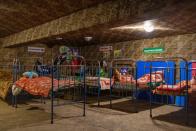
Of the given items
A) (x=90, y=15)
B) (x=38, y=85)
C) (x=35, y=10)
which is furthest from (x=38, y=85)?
(x=90, y=15)

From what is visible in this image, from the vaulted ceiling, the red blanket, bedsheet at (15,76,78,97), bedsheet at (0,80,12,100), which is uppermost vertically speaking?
the vaulted ceiling

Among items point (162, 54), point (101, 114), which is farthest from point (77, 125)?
point (162, 54)

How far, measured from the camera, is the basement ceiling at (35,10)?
12.2 feet

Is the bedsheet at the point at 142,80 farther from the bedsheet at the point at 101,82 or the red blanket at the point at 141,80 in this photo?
the bedsheet at the point at 101,82

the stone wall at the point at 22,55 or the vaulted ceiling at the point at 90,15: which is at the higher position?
the vaulted ceiling at the point at 90,15

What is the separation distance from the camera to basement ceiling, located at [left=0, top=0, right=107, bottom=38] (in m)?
3.73

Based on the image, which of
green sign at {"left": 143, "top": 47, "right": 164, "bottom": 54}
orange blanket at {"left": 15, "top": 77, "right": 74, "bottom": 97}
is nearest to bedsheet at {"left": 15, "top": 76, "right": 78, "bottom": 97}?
orange blanket at {"left": 15, "top": 77, "right": 74, "bottom": 97}

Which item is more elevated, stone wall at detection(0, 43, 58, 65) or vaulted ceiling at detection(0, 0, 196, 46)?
vaulted ceiling at detection(0, 0, 196, 46)

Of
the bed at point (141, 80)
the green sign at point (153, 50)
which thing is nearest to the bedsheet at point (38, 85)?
the bed at point (141, 80)

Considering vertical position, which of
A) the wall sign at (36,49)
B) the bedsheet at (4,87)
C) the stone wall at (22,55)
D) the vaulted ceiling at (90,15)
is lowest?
the bedsheet at (4,87)

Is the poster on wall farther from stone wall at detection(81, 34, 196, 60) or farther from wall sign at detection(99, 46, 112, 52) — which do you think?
wall sign at detection(99, 46, 112, 52)

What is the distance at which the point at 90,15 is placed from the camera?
3854 millimetres

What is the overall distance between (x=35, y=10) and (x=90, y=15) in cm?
112

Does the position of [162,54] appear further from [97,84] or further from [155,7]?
[155,7]
